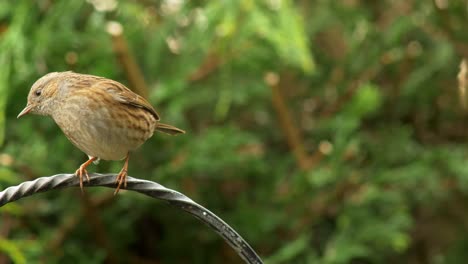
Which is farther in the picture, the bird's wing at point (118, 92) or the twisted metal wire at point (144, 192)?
the bird's wing at point (118, 92)

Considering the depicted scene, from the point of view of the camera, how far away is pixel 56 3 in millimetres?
3521

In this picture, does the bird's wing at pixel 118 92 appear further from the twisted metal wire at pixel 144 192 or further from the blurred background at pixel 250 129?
the blurred background at pixel 250 129

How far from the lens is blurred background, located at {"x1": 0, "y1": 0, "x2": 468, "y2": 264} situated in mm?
3455

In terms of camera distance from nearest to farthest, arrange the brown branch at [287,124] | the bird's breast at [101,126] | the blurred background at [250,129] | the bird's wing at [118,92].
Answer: the bird's breast at [101,126] → the bird's wing at [118,92] → the blurred background at [250,129] → the brown branch at [287,124]

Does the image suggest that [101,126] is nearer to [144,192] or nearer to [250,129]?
[144,192]

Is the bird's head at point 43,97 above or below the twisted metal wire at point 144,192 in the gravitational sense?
above

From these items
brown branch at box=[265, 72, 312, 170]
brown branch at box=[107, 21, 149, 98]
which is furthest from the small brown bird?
brown branch at box=[265, 72, 312, 170]

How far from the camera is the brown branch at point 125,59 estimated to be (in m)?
3.62

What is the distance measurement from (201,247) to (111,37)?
116 centimetres

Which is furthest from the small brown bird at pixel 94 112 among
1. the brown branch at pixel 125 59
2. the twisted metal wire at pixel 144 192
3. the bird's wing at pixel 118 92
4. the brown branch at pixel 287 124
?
the brown branch at pixel 287 124

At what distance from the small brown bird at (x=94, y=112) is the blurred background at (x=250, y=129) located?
0.95 meters

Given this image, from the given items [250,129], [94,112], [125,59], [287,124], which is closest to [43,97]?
[94,112]

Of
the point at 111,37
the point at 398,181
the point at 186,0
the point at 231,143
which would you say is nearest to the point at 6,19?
the point at 111,37

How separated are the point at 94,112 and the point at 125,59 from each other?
5.00 ft
